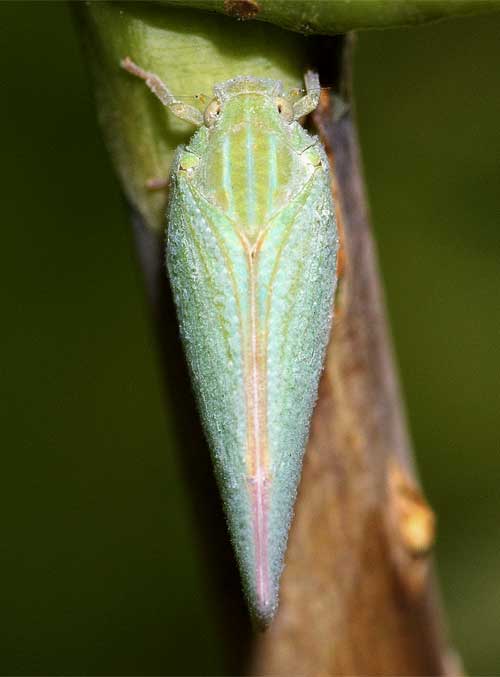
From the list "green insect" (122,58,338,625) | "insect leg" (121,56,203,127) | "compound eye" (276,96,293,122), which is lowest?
"green insect" (122,58,338,625)

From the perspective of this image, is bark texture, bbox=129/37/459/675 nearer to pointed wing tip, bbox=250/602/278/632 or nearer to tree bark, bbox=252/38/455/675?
tree bark, bbox=252/38/455/675

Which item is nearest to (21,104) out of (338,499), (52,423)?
(52,423)

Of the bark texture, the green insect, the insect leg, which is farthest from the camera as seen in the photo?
the bark texture

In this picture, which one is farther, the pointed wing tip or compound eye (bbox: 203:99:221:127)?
compound eye (bbox: 203:99:221:127)

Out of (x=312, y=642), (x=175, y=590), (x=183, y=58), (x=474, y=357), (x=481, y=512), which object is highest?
(x=183, y=58)

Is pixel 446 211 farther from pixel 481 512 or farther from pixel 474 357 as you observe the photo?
pixel 481 512

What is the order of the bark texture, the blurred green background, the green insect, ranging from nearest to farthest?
1. the green insect
2. the bark texture
3. the blurred green background

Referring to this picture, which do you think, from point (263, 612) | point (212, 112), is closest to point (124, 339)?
point (212, 112)

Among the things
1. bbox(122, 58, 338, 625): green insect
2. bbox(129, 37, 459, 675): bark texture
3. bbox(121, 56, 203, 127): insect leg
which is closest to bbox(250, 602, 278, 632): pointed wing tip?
bbox(122, 58, 338, 625): green insect
